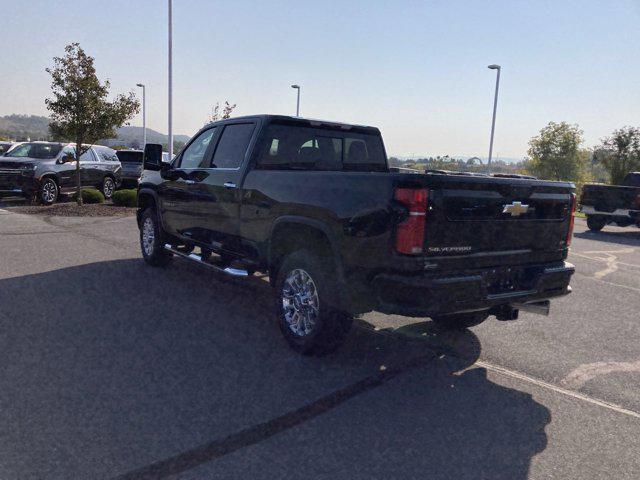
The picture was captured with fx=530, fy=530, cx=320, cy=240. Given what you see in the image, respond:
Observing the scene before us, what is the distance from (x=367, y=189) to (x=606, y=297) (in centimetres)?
498

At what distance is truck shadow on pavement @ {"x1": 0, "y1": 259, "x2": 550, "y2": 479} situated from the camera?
282 centimetres

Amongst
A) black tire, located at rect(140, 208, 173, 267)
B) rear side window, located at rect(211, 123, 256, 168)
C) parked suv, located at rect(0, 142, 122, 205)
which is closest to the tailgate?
rear side window, located at rect(211, 123, 256, 168)

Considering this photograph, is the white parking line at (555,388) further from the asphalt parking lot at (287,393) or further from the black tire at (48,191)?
the black tire at (48,191)

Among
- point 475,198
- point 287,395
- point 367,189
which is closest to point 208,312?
point 287,395

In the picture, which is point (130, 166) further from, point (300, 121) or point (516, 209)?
point (516, 209)

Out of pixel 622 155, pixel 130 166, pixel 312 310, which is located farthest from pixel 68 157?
pixel 622 155

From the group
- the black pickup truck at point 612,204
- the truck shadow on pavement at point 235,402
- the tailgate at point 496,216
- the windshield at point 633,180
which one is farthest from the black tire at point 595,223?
the tailgate at point 496,216

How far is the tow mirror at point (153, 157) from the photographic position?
22.6 ft

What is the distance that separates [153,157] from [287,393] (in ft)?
14.4

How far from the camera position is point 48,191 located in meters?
16.4

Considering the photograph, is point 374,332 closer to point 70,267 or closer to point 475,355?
point 475,355

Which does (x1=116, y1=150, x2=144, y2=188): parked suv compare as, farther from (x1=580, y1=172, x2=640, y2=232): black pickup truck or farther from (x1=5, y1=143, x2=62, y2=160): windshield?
(x1=580, y1=172, x2=640, y2=232): black pickup truck

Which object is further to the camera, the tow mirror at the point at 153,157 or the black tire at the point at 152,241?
the black tire at the point at 152,241

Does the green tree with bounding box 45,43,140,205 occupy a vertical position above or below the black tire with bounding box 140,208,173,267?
above
